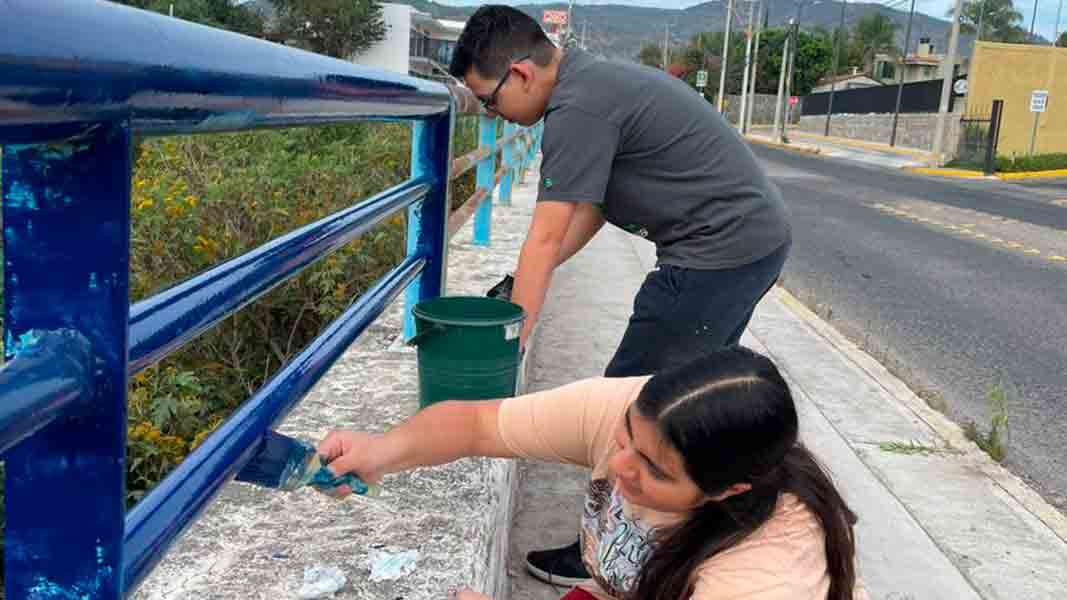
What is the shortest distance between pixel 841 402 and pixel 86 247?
4173mm

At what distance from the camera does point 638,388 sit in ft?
6.76

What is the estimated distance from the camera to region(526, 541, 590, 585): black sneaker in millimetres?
2877

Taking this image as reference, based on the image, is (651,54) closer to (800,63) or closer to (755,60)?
(800,63)

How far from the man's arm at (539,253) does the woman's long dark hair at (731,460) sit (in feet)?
3.39

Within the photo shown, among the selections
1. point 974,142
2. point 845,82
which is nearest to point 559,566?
point 974,142

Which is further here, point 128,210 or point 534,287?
point 534,287

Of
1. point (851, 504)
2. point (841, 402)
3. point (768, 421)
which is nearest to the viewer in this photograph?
point (768, 421)

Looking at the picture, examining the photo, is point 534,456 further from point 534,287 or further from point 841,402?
point 841,402

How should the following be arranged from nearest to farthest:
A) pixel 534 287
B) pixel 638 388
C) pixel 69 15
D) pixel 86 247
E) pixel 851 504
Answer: pixel 69 15 → pixel 86 247 → pixel 638 388 → pixel 534 287 → pixel 851 504

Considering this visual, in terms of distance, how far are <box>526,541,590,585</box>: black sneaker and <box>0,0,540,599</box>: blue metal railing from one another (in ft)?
5.22

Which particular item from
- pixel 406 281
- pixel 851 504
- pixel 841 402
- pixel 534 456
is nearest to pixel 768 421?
pixel 534 456

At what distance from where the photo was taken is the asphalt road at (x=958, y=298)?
503cm

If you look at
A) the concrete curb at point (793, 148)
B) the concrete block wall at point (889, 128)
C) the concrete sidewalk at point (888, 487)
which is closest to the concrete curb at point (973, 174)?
the concrete block wall at point (889, 128)

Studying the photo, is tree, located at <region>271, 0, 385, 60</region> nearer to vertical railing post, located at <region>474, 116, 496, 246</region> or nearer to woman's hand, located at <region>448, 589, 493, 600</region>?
vertical railing post, located at <region>474, 116, 496, 246</region>
